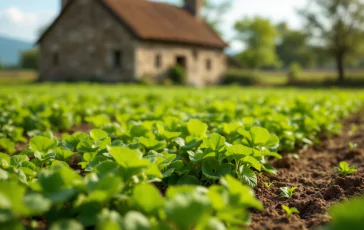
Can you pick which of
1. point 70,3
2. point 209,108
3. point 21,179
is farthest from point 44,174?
point 70,3

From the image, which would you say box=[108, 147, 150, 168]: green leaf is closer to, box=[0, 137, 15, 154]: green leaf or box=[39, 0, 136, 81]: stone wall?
box=[0, 137, 15, 154]: green leaf

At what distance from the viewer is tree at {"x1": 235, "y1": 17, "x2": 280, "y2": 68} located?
163 feet

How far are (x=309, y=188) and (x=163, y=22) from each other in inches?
992

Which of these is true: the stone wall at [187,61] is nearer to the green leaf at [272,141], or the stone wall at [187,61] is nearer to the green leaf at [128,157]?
the green leaf at [272,141]

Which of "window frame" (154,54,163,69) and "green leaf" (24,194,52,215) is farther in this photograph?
"window frame" (154,54,163,69)

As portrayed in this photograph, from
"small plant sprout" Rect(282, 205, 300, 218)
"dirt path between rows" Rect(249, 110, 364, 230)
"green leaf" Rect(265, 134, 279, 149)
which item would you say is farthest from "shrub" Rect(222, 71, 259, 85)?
"small plant sprout" Rect(282, 205, 300, 218)

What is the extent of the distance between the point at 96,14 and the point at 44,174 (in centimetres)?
2479

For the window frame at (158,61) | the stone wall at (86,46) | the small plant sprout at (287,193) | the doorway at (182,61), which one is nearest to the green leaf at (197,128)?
the small plant sprout at (287,193)

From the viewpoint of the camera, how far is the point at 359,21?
1448 inches

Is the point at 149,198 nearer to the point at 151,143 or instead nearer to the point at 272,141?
the point at 151,143

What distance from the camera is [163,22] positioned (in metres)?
27.5

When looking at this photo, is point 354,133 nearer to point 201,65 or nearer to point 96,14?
point 96,14

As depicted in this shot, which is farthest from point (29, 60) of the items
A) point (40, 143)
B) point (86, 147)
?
point (86, 147)

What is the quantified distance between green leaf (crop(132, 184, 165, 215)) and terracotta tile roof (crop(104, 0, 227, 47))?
73.8ft
